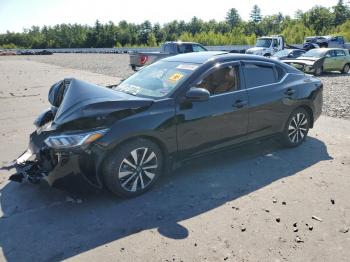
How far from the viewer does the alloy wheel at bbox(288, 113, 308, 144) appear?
19.8 ft

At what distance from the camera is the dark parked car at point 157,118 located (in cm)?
402

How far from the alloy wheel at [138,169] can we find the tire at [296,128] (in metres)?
A: 2.64

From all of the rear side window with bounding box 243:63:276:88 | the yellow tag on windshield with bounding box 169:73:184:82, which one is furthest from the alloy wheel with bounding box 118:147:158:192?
the rear side window with bounding box 243:63:276:88

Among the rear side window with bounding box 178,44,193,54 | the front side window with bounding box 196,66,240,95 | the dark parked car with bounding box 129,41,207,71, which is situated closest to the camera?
the front side window with bounding box 196,66,240,95

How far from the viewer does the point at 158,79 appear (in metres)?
5.03

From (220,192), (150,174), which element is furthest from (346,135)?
(150,174)

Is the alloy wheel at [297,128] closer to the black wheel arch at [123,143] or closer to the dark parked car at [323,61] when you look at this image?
the black wheel arch at [123,143]

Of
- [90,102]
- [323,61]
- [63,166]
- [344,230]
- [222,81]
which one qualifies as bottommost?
[344,230]

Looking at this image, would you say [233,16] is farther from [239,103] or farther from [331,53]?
[239,103]

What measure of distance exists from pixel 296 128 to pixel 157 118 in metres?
2.91

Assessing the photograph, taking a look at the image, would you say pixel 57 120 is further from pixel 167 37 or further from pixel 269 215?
pixel 167 37

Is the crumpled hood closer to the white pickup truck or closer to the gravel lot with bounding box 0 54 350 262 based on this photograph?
the gravel lot with bounding box 0 54 350 262

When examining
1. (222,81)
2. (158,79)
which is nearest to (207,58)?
(222,81)

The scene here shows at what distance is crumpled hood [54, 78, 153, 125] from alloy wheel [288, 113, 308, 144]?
9.20 ft
